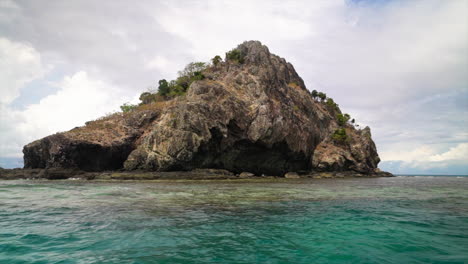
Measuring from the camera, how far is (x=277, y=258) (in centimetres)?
621

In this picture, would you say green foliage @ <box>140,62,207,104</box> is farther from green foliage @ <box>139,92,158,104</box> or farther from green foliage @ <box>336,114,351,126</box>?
green foliage @ <box>336,114,351,126</box>

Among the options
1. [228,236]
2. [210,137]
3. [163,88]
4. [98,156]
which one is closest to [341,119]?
[163,88]

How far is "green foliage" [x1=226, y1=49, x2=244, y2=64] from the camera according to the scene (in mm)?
71706

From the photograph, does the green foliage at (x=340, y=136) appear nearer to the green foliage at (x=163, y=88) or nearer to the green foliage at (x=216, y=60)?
the green foliage at (x=216, y=60)

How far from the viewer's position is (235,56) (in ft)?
238

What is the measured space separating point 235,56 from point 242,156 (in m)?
33.5

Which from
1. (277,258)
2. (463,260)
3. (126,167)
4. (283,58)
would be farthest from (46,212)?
(283,58)

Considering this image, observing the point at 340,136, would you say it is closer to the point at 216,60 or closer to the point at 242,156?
the point at 242,156

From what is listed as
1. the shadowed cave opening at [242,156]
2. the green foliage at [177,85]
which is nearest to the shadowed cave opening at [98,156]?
the shadowed cave opening at [242,156]

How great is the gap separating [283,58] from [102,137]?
60627 mm

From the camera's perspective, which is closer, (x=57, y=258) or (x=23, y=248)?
(x=57, y=258)

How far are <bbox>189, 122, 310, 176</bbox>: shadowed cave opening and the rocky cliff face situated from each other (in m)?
0.18

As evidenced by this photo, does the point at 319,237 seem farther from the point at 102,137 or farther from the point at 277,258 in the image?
the point at 102,137

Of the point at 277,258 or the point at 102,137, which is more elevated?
the point at 102,137
